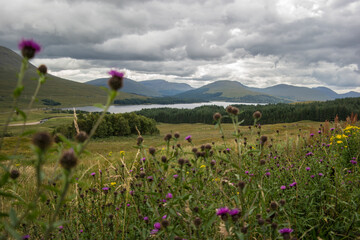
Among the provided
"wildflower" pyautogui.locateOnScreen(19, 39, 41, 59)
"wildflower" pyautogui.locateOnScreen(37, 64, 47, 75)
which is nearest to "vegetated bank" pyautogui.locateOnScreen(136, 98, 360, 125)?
"wildflower" pyautogui.locateOnScreen(37, 64, 47, 75)

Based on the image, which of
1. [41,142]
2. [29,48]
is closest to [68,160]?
[41,142]

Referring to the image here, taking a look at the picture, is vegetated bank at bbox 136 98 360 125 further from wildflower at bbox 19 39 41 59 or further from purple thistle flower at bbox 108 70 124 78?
wildflower at bbox 19 39 41 59

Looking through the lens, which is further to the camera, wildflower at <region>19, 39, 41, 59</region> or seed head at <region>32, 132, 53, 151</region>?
wildflower at <region>19, 39, 41, 59</region>

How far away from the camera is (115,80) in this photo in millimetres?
1486

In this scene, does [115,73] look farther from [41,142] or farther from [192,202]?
[192,202]

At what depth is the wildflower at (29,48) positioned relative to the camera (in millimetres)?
1605

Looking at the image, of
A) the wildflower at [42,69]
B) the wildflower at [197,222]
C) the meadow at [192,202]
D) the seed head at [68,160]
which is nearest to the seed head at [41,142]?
the meadow at [192,202]

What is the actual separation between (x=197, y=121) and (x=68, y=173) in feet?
404

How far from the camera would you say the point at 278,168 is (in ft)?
14.7

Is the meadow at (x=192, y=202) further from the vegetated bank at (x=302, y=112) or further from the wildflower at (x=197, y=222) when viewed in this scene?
the vegetated bank at (x=302, y=112)

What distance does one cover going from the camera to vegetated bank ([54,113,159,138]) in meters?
55.7

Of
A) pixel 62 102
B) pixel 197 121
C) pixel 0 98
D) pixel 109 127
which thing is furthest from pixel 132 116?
pixel 62 102

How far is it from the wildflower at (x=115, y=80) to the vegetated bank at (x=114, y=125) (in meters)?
52.0

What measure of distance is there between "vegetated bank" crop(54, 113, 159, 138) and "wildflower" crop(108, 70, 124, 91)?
52001mm
